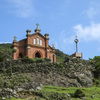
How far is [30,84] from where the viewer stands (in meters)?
32.0

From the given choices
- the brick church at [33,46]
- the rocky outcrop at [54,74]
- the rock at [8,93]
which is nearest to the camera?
the rock at [8,93]

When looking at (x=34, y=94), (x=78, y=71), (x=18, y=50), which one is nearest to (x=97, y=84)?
(x=78, y=71)

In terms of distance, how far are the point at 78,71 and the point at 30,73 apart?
979 centimetres

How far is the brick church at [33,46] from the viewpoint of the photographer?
51.1 meters

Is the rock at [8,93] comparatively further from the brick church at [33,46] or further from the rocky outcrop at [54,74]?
the brick church at [33,46]

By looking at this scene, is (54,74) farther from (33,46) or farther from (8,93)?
(33,46)

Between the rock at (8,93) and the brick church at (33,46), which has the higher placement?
the brick church at (33,46)

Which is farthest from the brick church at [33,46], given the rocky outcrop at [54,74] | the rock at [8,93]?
the rock at [8,93]

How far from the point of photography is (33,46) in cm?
5228

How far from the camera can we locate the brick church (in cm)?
5112

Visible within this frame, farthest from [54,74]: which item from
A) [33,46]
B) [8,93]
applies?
[33,46]

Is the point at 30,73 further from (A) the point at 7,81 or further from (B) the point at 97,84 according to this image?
(B) the point at 97,84

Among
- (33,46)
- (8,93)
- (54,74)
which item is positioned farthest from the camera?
(33,46)

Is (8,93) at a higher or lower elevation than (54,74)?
lower
